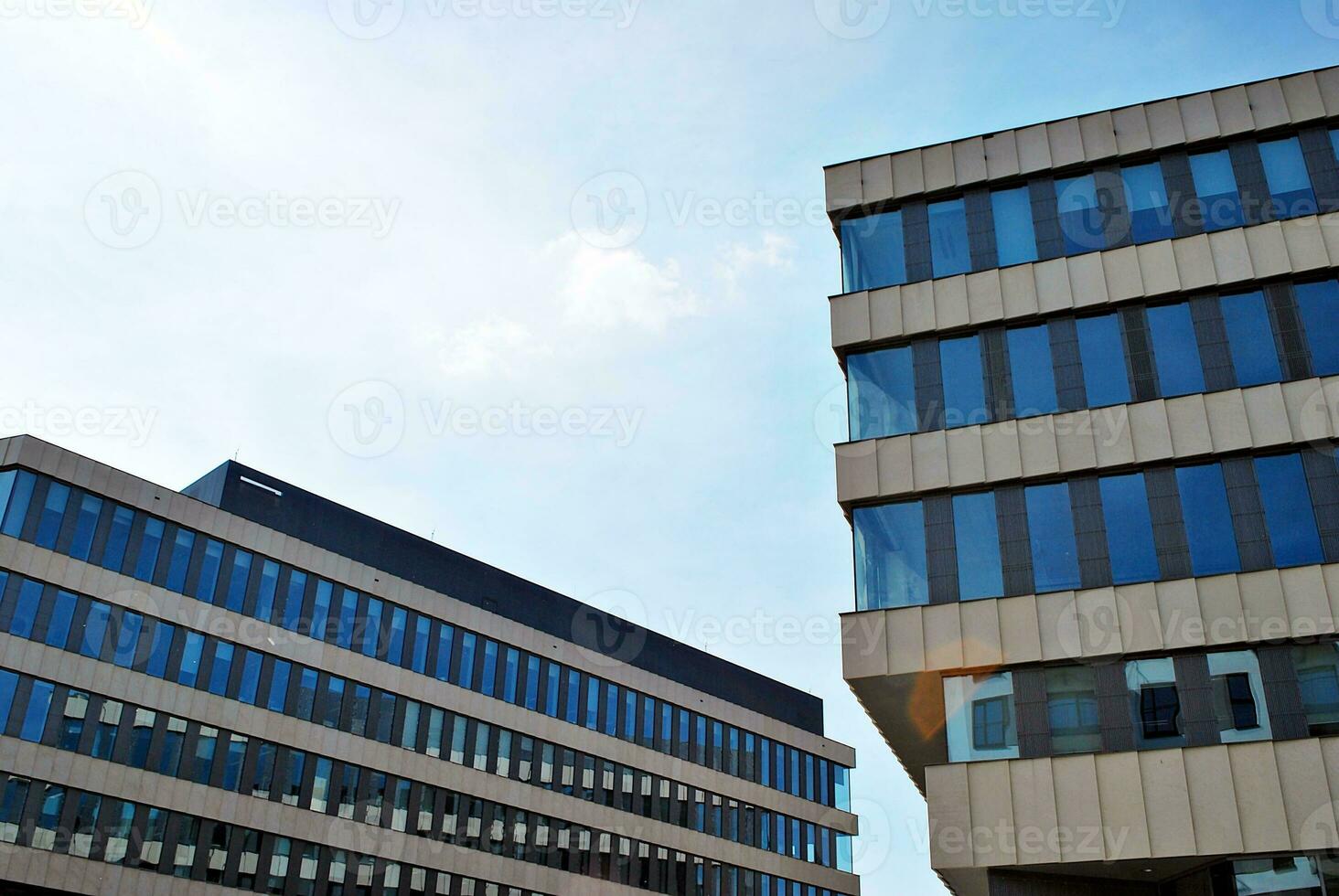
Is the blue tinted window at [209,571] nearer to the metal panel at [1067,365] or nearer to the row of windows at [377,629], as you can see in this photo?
the row of windows at [377,629]

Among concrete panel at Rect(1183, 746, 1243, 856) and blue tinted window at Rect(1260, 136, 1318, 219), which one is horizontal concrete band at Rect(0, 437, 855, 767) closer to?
concrete panel at Rect(1183, 746, 1243, 856)

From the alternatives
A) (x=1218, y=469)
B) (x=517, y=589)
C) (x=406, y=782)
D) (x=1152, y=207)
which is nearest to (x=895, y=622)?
(x=1218, y=469)

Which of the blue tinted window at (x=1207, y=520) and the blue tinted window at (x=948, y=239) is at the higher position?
the blue tinted window at (x=948, y=239)

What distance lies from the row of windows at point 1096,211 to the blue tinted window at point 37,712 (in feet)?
102

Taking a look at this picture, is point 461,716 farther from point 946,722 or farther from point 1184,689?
point 1184,689

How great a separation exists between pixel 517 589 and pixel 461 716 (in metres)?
7.67

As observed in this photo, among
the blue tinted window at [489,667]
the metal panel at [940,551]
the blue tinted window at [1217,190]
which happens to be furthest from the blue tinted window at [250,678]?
the blue tinted window at [1217,190]

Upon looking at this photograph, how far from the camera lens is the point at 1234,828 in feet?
69.5

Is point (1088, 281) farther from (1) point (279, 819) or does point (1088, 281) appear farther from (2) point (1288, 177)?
(1) point (279, 819)

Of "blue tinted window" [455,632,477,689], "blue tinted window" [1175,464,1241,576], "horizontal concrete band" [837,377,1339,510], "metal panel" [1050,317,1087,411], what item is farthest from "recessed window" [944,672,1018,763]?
"blue tinted window" [455,632,477,689]

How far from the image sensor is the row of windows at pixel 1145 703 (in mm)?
21906

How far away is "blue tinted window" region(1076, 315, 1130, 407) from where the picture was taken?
84.0ft

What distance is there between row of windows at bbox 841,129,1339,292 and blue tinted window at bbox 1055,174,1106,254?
0.8 inches

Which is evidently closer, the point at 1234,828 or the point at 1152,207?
the point at 1234,828
